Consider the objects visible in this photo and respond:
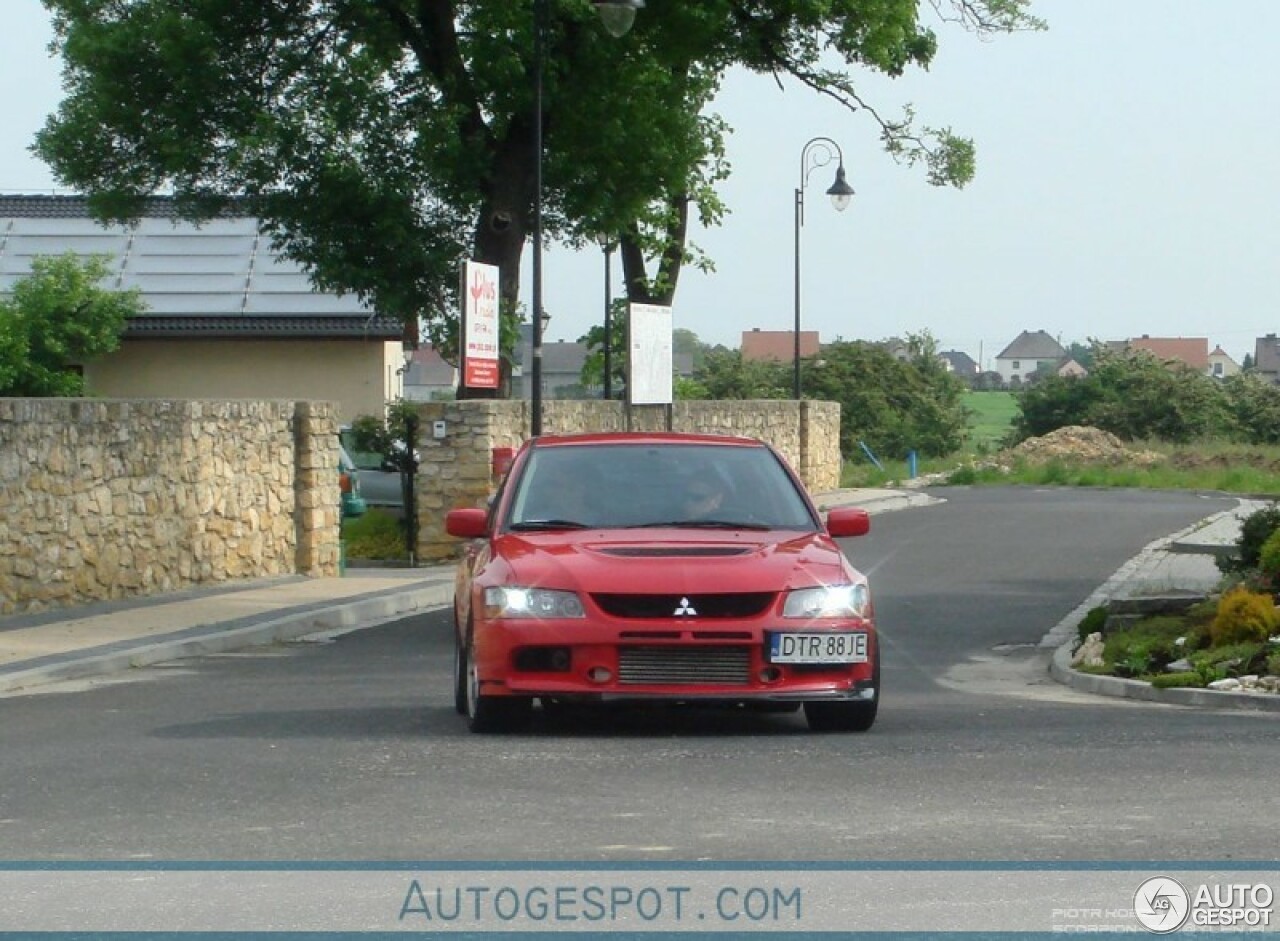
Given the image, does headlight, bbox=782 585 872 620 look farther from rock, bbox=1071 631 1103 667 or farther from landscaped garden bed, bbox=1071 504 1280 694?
rock, bbox=1071 631 1103 667

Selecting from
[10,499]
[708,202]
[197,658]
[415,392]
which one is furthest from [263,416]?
[415,392]

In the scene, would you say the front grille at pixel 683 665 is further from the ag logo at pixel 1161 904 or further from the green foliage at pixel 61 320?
the green foliage at pixel 61 320

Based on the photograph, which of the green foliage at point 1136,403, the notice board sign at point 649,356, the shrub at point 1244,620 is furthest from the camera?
the green foliage at point 1136,403

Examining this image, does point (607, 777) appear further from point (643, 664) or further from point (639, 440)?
point (639, 440)

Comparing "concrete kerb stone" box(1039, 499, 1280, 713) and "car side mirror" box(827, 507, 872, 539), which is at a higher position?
"car side mirror" box(827, 507, 872, 539)

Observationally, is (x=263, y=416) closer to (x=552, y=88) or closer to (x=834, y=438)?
(x=552, y=88)

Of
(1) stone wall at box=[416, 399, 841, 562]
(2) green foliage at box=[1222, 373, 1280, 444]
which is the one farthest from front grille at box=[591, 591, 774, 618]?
(2) green foliage at box=[1222, 373, 1280, 444]

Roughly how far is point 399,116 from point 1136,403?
5130 centimetres

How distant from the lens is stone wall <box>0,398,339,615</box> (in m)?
19.6

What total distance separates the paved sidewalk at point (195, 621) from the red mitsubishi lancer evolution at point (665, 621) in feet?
15.9

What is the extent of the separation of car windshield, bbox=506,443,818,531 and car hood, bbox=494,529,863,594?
0.30 meters

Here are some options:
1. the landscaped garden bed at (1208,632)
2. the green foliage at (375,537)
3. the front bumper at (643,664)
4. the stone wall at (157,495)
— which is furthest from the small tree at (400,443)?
the front bumper at (643,664)

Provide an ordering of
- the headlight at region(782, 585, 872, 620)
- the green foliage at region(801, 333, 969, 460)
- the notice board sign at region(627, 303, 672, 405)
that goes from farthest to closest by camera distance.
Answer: the green foliage at region(801, 333, 969, 460), the notice board sign at region(627, 303, 672, 405), the headlight at region(782, 585, 872, 620)

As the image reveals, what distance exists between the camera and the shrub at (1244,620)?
14594 mm
